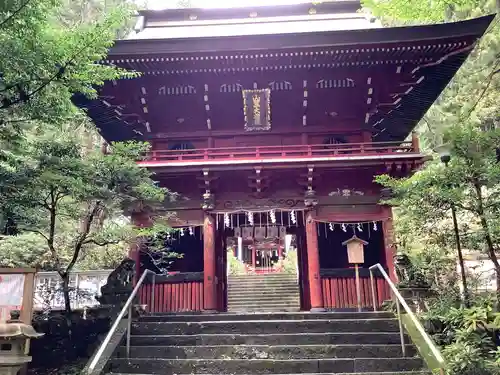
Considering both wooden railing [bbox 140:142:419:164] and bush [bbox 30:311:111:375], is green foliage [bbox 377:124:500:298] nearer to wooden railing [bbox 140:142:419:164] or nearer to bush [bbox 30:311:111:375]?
wooden railing [bbox 140:142:419:164]

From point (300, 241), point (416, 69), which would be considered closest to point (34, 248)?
point (300, 241)

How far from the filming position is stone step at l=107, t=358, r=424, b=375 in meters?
6.62

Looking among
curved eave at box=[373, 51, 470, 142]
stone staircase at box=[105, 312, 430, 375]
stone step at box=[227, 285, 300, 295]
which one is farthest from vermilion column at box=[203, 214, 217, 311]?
stone step at box=[227, 285, 300, 295]

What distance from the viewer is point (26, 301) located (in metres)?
6.34

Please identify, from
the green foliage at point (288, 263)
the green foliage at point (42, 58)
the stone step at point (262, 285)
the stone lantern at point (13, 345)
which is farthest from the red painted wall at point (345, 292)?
the green foliage at point (288, 263)

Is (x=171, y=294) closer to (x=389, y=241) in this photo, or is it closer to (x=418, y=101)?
(x=389, y=241)

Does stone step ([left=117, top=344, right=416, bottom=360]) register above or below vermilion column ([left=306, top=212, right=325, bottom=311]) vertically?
below

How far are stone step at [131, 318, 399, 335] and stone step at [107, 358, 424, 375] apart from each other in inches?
43.8

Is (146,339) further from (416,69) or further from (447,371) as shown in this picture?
(416,69)

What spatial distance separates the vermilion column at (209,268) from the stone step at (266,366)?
138 inches

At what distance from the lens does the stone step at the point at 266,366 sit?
6.62m

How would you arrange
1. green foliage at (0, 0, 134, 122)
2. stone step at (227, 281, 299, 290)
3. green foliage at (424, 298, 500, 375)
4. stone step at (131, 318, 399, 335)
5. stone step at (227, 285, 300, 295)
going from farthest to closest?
stone step at (227, 281, 299, 290) < stone step at (227, 285, 300, 295) < stone step at (131, 318, 399, 335) < green foliage at (424, 298, 500, 375) < green foliage at (0, 0, 134, 122)

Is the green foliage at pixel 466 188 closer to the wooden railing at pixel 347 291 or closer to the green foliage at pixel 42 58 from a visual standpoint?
the wooden railing at pixel 347 291

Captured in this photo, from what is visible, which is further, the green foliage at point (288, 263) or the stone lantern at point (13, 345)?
the green foliage at point (288, 263)
